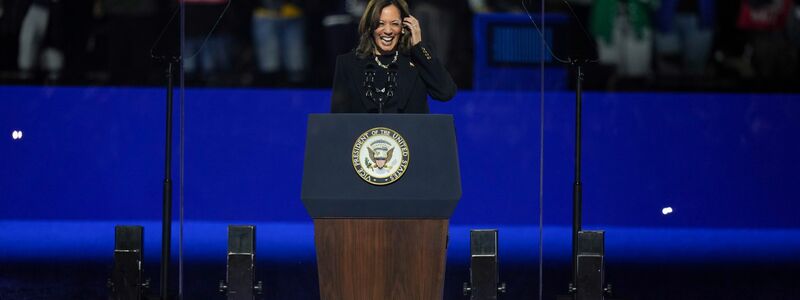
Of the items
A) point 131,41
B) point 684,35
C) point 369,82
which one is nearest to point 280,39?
point 131,41

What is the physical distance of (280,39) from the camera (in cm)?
598

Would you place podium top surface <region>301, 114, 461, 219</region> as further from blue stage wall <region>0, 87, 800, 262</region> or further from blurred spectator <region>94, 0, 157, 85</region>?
blurred spectator <region>94, 0, 157, 85</region>

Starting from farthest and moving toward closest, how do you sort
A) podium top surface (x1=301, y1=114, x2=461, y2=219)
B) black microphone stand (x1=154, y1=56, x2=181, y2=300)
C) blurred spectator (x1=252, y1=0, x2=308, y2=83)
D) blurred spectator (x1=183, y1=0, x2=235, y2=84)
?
1. blurred spectator (x1=252, y1=0, x2=308, y2=83)
2. blurred spectator (x1=183, y1=0, x2=235, y2=84)
3. black microphone stand (x1=154, y1=56, x2=181, y2=300)
4. podium top surface (x1=301, y1=114, x2=461, y2=219)

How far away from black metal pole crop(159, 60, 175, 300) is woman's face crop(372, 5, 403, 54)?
118 centimetres

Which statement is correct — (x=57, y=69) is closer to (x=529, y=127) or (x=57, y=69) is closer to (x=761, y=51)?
(x=529, y=127)

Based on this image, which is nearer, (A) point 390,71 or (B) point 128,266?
(A) point 390,71

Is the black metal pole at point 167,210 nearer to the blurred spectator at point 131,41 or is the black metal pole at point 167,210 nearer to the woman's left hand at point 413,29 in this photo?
the blurred spectator at point 131,41

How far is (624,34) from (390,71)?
5.34ft

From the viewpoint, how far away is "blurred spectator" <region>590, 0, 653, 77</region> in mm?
6035

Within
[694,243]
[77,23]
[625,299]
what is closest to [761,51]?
[694,243]

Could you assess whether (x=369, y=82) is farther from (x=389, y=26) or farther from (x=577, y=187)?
(x=577, y=187)

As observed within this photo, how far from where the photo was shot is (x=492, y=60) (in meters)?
5.95

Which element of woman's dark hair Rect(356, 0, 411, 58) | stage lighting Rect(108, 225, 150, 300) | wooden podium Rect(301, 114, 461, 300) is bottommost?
stage lighting Rect(108, 225, 150, 300)

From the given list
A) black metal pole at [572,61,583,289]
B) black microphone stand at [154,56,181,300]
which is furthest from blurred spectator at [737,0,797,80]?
black microphone stand at [154,56,181,300]
